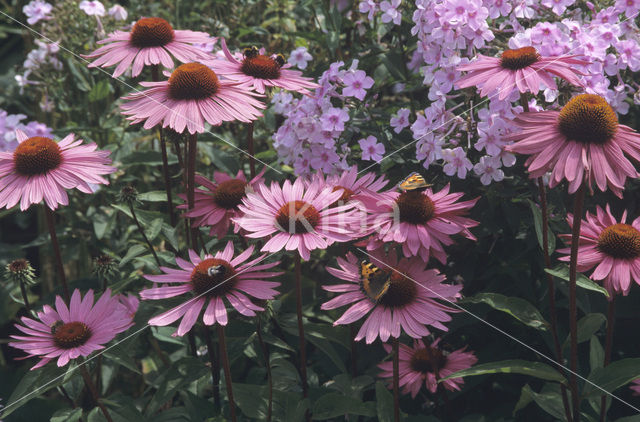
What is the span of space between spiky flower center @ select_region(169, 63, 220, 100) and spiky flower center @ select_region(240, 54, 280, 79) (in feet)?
0.61

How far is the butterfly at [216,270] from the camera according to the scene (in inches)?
45.3

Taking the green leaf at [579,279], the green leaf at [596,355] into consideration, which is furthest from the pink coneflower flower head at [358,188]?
the green leaf at [596,355]

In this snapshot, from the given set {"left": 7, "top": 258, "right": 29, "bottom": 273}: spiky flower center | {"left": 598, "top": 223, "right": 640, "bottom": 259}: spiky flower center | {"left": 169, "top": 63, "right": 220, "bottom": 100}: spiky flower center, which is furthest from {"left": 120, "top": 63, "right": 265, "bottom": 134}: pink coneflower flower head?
{"left": 598, "top": 223, "right": 640, "bottom": 259}: spiky flower center

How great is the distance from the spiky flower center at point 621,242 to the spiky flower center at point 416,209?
36 centimetres

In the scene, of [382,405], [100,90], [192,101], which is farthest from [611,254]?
[100,90]

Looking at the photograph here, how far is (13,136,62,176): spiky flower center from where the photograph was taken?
52.4 inches

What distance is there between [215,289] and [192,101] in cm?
41

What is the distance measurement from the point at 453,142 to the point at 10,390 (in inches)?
72.7

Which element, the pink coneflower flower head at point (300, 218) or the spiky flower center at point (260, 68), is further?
the spiky flower center at point (260, 68)

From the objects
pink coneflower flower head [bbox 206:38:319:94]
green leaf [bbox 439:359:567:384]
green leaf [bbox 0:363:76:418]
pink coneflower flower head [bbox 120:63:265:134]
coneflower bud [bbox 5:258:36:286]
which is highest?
pink coneflower flower head [bbox 120:63:265:134]

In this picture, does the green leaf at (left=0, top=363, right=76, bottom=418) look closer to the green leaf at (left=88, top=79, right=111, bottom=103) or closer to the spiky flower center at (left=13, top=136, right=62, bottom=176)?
the spiky flower center at (left=13, top=136, right=62, bottom=176)

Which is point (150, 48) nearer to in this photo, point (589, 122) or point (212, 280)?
point (212, 280)

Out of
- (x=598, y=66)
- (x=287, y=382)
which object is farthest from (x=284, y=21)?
(x=287, y=382)

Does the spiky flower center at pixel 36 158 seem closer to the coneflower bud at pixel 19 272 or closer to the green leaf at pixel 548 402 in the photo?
the coneflower bud at pixel 19 272
